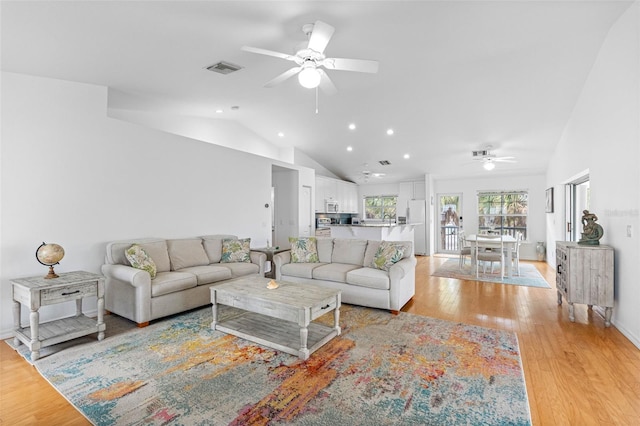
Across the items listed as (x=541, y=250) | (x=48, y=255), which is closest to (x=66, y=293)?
(x=48, y=255)

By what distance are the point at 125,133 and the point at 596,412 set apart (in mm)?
5473

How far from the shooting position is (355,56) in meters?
3.83

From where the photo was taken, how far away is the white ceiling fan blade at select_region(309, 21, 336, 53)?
7.94ft

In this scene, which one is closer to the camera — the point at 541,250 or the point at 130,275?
the point at 130,275

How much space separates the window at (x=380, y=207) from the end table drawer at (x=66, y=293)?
8500mm

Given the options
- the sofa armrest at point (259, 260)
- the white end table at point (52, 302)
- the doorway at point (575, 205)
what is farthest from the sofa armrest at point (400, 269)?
the doorway at point (575, 205)

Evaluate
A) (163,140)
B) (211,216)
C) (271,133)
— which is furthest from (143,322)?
(271,133)

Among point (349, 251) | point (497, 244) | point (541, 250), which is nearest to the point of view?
point (349, 251)

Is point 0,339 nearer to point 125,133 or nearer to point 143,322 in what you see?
point 143,322

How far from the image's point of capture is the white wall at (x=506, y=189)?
8539 millimetres

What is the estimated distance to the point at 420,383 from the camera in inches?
93.5

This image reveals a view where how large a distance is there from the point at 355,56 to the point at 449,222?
23.9ft

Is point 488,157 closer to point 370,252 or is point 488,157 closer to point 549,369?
point 370,252

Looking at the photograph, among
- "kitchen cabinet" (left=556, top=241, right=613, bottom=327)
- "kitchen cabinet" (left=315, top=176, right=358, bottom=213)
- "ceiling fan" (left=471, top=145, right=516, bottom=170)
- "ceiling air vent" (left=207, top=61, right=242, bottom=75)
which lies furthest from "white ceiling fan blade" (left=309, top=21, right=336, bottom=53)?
"kitchen cabinet" (left=315, top=176, right=358, bottom=213)
